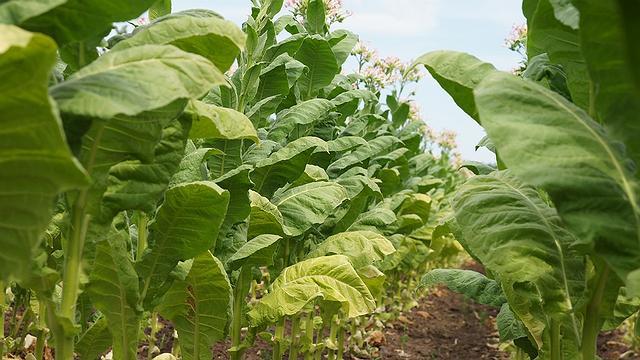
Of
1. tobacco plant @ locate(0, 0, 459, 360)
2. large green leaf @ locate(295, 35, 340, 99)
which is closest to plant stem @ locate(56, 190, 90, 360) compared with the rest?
tobacco plant @ locate(0, 0, 459, 360)

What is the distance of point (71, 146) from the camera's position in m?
1.89

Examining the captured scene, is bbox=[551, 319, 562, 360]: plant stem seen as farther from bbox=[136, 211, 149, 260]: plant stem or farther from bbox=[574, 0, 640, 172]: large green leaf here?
bbox=[136, 211, 149, 260]: plant stem

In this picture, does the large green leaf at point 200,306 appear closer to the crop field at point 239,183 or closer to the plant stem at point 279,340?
the crop field at point 239,183

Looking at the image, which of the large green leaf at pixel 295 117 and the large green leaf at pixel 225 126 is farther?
the large green leaf at pixel 295 117

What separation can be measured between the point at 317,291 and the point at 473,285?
659mm

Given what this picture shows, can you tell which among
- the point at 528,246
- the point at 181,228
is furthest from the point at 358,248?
the point at 528,246

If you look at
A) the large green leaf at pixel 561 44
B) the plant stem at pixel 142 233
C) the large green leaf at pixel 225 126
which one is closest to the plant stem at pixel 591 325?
the large green leaf at pixel 561 44

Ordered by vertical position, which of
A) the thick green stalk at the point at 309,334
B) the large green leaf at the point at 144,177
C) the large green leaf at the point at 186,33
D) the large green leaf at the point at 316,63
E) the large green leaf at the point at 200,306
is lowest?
the thick green stalk at the point at 309,334

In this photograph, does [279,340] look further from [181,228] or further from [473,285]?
[181,228]

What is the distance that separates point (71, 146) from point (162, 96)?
36 centimetres

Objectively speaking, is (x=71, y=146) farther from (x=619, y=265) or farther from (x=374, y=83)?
(x=374, y=83)

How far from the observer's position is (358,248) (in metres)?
4.20

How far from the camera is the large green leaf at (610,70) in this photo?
1766mm

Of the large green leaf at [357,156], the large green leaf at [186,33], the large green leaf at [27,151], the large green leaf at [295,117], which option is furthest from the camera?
the large green leaf at [357,156]
